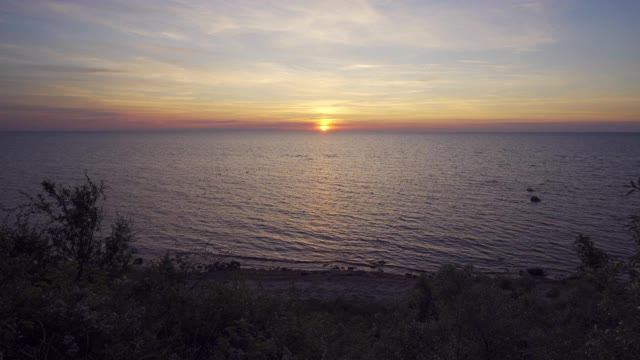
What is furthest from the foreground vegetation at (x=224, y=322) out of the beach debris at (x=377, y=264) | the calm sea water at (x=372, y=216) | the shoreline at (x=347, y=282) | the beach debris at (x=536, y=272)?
the calm sea water at (x=372, y=216)

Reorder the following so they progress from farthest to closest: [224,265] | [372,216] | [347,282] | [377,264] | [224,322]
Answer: [372,216] → [377,264] → [224,265] → [347,282] → [224,322]

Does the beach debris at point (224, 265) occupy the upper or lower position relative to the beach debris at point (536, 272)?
lower

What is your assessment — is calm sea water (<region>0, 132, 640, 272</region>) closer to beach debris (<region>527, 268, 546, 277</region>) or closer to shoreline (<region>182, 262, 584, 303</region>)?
beach debris (<region>527, 268, 546, 277</region>)

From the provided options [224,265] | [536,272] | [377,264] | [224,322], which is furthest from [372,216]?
[224,322]

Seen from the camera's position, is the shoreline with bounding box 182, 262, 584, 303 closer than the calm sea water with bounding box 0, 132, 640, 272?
Yes

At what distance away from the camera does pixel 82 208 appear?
2200 cm

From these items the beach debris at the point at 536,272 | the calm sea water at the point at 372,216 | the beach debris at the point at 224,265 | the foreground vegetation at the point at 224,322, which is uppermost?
the foreground vegetation at the point at 224,322

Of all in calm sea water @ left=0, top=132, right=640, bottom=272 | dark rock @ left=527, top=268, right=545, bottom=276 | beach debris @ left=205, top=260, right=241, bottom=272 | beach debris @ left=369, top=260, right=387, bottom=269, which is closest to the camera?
dark rock @ left=527, top=268, right=545, bottom=276

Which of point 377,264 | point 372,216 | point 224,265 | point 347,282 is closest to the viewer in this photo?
point 347,282

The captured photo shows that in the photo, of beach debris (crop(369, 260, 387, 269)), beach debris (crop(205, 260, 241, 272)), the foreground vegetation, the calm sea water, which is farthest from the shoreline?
the foreground vegetation

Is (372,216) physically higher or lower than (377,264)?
higher

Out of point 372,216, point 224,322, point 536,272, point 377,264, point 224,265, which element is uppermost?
point 224,322

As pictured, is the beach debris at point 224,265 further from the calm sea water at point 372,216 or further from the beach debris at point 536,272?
the beach debris at point 536,272

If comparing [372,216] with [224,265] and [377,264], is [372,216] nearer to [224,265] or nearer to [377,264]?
[377,264]
